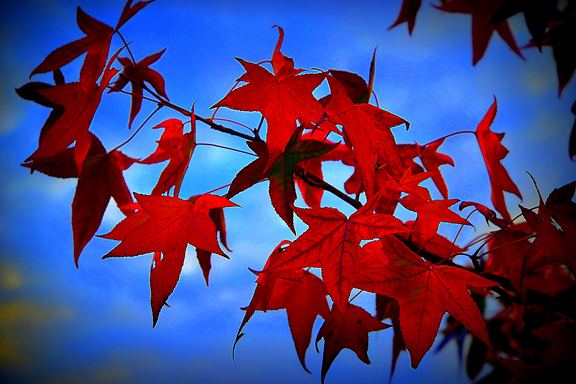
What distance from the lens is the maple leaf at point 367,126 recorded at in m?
0.45

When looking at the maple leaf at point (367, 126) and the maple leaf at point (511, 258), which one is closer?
the maple leaf at point (367, 126)

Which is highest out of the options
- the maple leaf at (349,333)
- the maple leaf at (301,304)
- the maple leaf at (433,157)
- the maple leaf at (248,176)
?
the maple leaf at (433,157)

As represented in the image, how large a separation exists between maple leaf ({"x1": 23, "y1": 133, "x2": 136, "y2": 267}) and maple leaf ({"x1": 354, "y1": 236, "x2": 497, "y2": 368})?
0.59 m

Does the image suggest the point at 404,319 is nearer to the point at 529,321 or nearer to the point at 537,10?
the point at 537,10

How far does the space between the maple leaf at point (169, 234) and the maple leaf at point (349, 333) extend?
273mm

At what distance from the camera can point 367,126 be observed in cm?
48

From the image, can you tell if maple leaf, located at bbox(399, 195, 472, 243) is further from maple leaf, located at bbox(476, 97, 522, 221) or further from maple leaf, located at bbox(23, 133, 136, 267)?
maple leaf, located at bbox(23, 133, 136, 267)

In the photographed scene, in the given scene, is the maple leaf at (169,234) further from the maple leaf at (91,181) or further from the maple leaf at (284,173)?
the maple leaf at (91,181)

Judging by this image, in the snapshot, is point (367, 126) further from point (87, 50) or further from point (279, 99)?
point (87, 50)

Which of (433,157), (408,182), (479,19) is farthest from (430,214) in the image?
(479,19)

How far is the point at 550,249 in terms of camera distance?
0.45 meters

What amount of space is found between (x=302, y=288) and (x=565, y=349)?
61 cm

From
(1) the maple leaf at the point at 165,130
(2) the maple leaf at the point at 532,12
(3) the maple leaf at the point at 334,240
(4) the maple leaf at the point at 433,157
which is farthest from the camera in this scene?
(4) the maple leaf at the point at 433,157

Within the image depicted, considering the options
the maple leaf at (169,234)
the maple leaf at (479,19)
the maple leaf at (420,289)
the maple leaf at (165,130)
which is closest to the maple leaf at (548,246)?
the maple leaf at (420,289)
